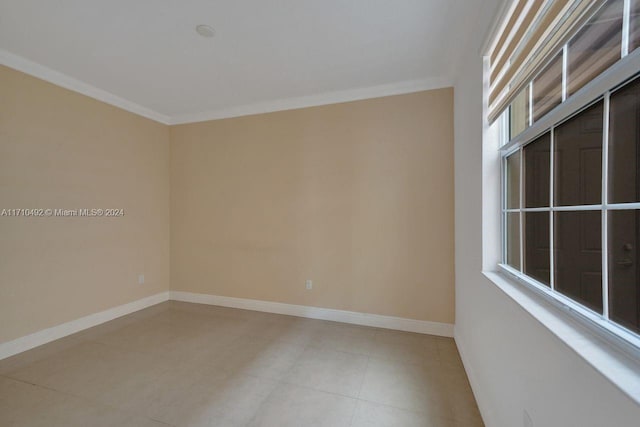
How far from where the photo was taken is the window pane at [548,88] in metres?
1.03

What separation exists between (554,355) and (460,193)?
1.68 m

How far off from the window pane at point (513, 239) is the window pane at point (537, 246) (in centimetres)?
10

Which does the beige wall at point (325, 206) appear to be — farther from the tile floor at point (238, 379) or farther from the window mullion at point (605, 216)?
the window mullion at point (605, 216)

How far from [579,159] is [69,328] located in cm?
431

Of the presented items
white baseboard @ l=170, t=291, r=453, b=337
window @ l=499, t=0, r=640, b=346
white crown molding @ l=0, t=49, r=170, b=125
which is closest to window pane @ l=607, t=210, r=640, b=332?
window @ l=499, t=0, r=640, b=346

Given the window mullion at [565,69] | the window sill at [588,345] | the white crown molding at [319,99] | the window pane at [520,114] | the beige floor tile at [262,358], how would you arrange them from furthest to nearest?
the white crown molding at [319,99], the beige floor tile at [262,358], the window pane at [520,114], the window mullion at [565,69], the window sill at [588,345]

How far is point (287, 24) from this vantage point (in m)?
1.90

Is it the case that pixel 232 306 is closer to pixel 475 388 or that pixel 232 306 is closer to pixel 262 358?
pixel 262 358

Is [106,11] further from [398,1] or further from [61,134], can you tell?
[398,1]

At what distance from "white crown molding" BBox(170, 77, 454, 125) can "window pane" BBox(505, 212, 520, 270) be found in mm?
1766

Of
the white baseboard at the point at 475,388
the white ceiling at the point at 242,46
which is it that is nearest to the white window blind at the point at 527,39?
the white ceiling at the point at 242,46

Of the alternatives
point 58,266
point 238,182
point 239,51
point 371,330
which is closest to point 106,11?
point 239,51

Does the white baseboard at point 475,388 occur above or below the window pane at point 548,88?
below

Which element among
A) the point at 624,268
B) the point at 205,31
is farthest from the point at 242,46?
the point at 624,268
